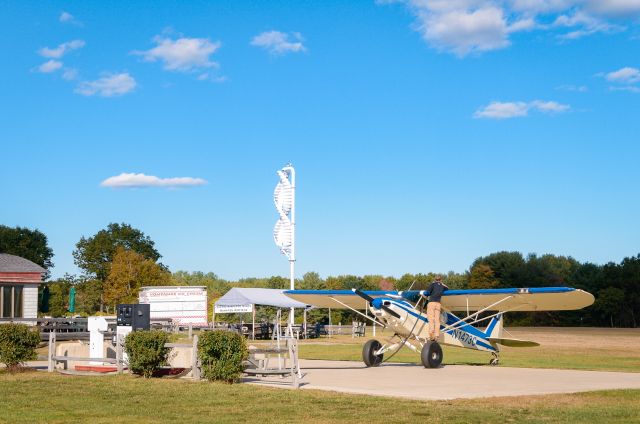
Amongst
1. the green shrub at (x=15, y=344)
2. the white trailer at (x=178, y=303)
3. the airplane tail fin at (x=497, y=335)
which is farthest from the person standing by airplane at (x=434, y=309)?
the white trailer at (x=178, y=303)

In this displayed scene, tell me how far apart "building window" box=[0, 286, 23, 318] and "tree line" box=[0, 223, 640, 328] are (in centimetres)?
2567

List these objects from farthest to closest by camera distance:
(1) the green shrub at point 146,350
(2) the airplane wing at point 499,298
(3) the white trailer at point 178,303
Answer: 1. (3) the white trailer at point 178,303
2. (2) the airplane wing at point 499,298
3. (1) the green shrub at point 146,350

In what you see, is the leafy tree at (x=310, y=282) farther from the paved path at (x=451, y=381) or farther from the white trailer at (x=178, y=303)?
the paved path at (x=451, y=381)

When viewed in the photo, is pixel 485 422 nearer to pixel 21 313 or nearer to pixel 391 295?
pixel 391 295

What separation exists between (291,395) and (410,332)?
28.8ft

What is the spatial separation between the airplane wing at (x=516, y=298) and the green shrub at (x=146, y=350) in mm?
7782

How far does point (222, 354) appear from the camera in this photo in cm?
1675

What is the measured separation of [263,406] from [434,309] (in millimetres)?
9902

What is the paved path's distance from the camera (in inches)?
606

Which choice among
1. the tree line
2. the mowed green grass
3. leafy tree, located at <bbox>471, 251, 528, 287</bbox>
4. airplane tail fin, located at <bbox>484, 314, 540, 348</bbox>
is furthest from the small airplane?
leafy tree, located at <bbox>471, 251, 528, 287</bbox>

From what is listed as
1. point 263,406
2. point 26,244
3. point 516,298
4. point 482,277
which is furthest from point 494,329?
point 26,244

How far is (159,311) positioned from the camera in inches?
1864

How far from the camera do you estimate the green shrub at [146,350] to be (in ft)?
57.8

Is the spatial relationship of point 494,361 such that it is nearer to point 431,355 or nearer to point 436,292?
point 431,355
